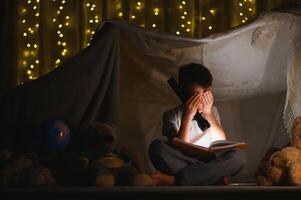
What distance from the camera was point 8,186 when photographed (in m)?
2.27

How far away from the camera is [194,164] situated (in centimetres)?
242

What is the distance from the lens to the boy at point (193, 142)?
2385mm

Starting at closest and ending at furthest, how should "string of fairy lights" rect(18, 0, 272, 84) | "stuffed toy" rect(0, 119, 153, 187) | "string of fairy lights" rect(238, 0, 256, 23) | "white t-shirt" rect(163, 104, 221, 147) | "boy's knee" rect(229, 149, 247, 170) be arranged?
1. "stuffed toy" rect(0, 119, 153, 187)
2. "boy's knee" rect(229, 149, 247, 170)
3. "white t-shirt" rect(163, 104, 221, 147)
4. "string of fairy lights" rect(18, 0, 272, 84)
5. "string of fairy lights" rect(238, 0, 256, 23)

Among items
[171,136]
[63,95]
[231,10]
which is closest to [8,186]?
[63,95]

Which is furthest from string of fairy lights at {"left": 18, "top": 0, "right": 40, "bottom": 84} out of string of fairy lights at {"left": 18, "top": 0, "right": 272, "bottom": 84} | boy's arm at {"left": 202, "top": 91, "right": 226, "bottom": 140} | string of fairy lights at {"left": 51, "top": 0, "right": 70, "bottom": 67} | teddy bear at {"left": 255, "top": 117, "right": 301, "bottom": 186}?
teddy bear at {"left": 255, "top": 117, "right": 301, "bottom": 186}

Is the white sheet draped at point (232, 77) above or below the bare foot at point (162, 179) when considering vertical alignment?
above

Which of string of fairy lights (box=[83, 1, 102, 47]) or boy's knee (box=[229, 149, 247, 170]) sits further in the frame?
string of fairy lights (box=[83, 1, 102, 47])

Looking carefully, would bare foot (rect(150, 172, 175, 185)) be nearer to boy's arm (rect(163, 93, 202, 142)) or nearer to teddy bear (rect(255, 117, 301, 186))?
boy's arm (rect(163, 93, 202, 142))

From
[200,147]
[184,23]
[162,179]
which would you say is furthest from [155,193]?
[184,23]

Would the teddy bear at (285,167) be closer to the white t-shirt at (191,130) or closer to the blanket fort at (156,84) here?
the blanket fort at (156,84)

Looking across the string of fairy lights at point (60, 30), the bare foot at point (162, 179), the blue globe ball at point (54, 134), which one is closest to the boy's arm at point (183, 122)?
the bare foot at point (162, 179)

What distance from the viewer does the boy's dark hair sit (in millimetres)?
2584

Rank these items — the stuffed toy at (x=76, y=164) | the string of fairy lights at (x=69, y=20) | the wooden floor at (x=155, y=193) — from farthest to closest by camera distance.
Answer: the string of fairy lights at (x=69, y=20) → the stuffed toy at (x=76, y=164) → the wooden floor at (x=155, y=193)

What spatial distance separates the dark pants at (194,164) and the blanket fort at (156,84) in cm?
30
